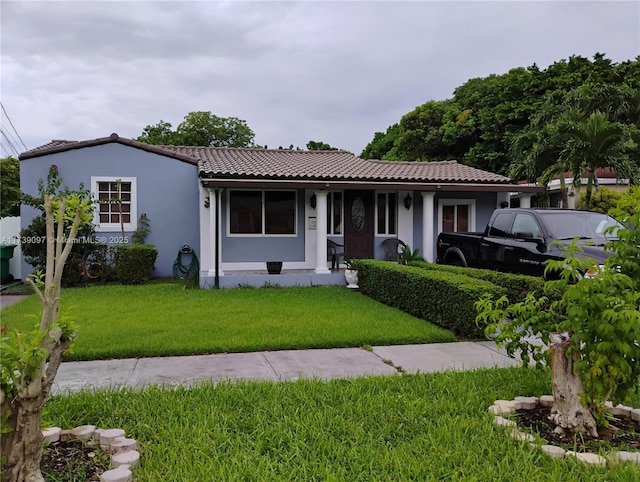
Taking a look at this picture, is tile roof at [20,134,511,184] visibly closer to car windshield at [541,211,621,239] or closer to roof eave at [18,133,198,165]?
roof eave at [18,133,198,165]

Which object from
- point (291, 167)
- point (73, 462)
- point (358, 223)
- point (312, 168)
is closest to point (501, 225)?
point (358, 223)

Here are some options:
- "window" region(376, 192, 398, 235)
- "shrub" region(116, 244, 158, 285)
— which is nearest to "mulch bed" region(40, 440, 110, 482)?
"shrub" region(116, 244, 158, 285)

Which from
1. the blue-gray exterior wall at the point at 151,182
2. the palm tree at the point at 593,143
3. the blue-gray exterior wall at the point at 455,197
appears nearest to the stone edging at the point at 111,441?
the blue-gray exterior wall at the point at 151,182

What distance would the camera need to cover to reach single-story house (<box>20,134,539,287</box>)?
13.3 m

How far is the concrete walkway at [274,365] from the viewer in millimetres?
5312

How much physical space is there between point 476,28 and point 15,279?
47.7 feet

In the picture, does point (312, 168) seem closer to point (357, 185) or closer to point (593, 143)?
point (357, 185)

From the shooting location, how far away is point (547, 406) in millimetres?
4344

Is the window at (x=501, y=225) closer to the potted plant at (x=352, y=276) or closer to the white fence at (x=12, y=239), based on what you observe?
the potted plant at (x=352, y=276)

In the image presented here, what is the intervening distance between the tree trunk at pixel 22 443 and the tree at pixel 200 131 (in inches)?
1454

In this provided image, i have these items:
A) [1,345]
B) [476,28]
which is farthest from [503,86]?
[1,345]

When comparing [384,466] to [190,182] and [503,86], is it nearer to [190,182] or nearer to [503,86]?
[190,182]

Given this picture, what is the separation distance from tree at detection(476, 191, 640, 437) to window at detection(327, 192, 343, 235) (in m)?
11.1

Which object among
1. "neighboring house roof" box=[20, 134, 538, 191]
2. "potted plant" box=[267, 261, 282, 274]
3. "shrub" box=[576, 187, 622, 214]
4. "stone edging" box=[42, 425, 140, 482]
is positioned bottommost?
"stone edging" box=[42, 425, 140, 482]
